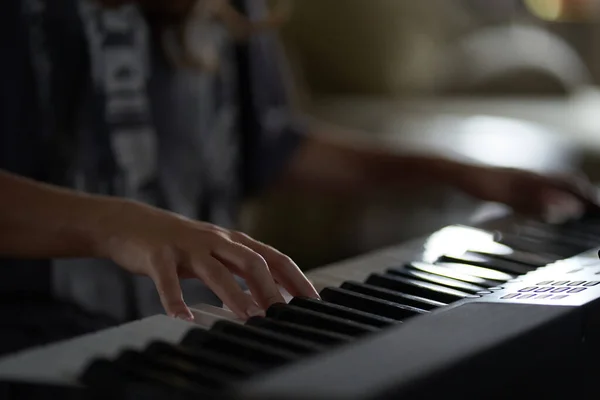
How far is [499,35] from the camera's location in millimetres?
2643

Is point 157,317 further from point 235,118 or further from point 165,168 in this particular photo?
point 235,118

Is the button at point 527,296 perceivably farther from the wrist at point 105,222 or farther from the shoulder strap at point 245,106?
the shoulder strap at point 245,106

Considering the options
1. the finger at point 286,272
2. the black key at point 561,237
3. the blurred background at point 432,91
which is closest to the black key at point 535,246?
the black key at point 561,237

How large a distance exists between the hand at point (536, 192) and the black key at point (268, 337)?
54cm

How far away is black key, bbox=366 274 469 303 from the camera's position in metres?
0.65

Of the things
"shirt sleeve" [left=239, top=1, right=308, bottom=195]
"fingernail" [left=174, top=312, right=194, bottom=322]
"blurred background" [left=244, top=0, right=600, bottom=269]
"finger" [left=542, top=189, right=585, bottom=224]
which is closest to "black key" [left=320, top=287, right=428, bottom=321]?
"fingernail" [left=174, top=312, right=194, bottom=322]

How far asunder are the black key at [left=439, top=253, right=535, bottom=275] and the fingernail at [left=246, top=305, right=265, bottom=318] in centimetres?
23

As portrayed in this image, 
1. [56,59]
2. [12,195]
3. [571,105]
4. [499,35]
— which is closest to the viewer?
[12,195]

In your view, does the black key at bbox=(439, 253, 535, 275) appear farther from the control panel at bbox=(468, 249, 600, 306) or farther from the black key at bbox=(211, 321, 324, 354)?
the black key at bbox=(211, 321, 324, 354)

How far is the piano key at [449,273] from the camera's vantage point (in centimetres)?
70

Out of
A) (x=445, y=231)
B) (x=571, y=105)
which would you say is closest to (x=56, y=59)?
(x=445, y=231)

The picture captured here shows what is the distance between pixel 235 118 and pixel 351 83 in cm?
141

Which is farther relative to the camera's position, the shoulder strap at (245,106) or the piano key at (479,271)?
the shoulder strap at (245,106)

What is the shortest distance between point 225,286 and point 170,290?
0.04 meters
